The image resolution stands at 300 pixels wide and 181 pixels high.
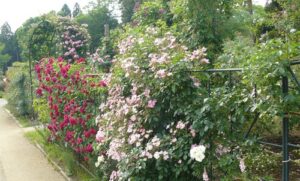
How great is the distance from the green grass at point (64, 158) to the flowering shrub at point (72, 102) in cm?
17

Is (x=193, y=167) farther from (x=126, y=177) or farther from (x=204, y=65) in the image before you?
(x=204, y=65)

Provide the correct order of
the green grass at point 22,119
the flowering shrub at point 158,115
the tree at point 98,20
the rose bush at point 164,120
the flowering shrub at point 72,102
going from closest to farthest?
1. the rose bush at point 164,120
2. the flowering shrub at point 158,115
3. the flowering shrub at point 72,102
4. the green grass at point 22,119
5. the tree at point 98,20

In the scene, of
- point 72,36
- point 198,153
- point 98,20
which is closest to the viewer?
point 198,153

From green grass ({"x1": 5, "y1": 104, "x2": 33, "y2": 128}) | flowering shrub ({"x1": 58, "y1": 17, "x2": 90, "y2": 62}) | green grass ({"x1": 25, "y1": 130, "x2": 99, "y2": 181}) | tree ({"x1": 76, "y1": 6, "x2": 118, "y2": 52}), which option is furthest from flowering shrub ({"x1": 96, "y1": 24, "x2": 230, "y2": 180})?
tree ({"x1": 76, "y1": 6, "x2": 118, "y2": 52})

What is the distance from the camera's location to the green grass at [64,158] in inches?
181

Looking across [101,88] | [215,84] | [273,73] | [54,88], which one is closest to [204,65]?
[215,84]

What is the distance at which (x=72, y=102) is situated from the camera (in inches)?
183

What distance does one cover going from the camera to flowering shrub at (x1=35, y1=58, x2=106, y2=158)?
4.35m

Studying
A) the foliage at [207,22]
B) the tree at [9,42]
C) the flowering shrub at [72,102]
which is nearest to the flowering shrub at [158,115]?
the flowering shrub at [72,102]

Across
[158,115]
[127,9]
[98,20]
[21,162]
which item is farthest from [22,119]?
[98,20]

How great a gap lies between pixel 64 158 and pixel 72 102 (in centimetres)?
88

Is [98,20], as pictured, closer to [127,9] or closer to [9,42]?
[127,9]

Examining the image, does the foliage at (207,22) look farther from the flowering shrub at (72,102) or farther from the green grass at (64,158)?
the green grass at (64,158)

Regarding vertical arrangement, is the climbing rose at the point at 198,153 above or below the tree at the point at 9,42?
below
